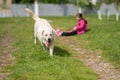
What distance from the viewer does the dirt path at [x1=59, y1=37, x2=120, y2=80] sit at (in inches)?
364

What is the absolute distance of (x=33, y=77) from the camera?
28.0 ft

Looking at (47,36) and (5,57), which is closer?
(47,36)

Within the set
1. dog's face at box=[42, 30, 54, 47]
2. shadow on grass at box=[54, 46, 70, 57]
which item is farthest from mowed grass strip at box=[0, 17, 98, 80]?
dog's face at box=[42, 30, 54, 47]

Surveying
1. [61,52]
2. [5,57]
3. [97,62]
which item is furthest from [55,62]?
[61,52]

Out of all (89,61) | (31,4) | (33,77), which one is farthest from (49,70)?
(31,4)

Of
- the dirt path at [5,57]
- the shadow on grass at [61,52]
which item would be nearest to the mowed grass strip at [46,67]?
the shadow on grass at [61,52]

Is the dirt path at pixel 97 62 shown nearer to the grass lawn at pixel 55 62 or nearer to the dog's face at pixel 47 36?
the grass lawn at pixel 55 62

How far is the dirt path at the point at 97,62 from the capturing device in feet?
30.3

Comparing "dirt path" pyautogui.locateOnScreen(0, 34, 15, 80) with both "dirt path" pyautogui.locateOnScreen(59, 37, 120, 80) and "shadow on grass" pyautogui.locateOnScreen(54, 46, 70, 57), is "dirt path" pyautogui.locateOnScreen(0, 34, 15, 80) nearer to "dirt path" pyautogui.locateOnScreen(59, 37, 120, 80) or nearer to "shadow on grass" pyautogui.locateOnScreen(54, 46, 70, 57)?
"shadow on grass" pyautogui.locateOnScreen(54, 46, 70, 57)

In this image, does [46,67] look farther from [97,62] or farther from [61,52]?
[61,52]

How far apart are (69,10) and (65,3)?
127 centimetres

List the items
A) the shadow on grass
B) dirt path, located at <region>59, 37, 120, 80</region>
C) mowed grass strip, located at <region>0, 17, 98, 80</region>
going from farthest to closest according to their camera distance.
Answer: the shadow on grass
dirt path, located at <region>59, 37, 120, 80</region>
mowed grass strip, located at <region>0, 17, 98, 80</region>

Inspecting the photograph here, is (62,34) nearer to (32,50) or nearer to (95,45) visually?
(95,45)

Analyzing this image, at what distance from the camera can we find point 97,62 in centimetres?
1088
